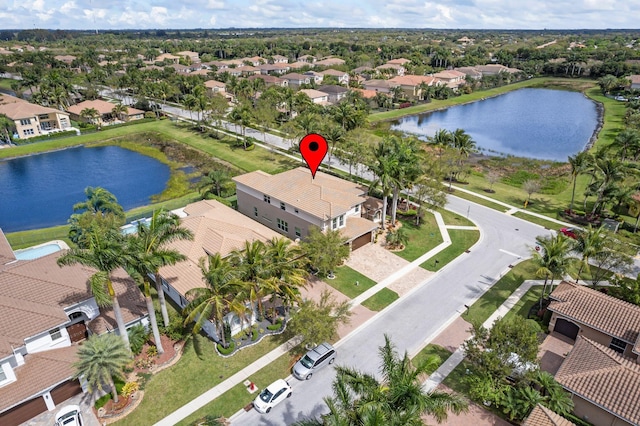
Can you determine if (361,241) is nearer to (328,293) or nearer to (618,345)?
(328,293)

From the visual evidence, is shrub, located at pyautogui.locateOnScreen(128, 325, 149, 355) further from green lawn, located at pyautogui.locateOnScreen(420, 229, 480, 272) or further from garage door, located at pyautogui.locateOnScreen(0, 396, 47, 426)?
green lawn, located at pyautogui.locateOnScreen(420, 229, 480, 272)

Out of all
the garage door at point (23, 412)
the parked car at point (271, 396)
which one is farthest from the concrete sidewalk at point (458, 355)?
the garage door at point (23, 412)

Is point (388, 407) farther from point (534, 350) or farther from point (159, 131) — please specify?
point (159, 131)

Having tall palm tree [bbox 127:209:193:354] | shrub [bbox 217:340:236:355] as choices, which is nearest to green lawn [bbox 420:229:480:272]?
shrub [bbox 217:340:236:355]

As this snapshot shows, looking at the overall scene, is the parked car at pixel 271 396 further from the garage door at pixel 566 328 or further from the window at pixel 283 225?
the garage door at pixel 566 328

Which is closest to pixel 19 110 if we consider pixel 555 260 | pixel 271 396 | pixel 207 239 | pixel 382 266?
pixel 207 239

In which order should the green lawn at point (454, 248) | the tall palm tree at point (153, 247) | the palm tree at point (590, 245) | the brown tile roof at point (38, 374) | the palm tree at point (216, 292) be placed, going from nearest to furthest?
the brown tile roof at point (38, 374)
the tall palm tree at point (153, 247)
the palm tree at point (216, 292)
the palm tree at point (590, 245)
the green lawn at point (454, 248)
